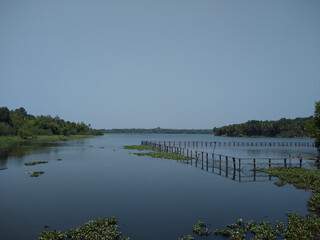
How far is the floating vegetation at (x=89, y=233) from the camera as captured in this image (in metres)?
14.2

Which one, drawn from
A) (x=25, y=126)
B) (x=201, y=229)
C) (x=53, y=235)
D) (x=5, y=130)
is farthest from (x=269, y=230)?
(x=25, y=126)

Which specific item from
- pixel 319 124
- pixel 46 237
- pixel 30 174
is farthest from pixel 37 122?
pixel 46 237

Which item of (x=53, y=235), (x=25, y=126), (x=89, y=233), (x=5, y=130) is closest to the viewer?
(x=53, y=235)

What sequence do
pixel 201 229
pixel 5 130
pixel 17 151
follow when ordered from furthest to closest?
pixel 5 130, pixel 17 151, pixel 201 229

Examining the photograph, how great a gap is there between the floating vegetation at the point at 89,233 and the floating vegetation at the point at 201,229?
4.32 meters

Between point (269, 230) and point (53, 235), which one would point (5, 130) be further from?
point (269, 230)

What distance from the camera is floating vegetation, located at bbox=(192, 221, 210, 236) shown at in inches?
595

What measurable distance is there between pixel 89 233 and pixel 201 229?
22.0 ft

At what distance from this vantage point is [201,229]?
15500 mm

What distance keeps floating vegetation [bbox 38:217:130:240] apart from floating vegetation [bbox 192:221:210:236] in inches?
170

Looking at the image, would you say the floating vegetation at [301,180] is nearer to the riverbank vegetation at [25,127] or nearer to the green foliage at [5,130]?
the riverbank vegetation at [25,127]

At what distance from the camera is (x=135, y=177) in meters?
32.7

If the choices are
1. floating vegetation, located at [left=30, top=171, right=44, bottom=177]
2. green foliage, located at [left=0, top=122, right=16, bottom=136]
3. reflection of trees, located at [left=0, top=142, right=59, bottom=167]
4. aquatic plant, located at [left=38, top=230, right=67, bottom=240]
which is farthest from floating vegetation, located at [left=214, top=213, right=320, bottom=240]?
green foliage, located at [left=0, top=122, right=16, bottom=136]

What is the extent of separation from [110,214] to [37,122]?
160m
